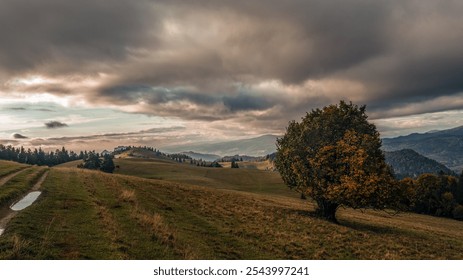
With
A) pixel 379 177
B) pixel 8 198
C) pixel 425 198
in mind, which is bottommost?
pixel 425 198

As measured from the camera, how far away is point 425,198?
110m

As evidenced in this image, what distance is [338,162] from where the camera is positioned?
35.3 meters

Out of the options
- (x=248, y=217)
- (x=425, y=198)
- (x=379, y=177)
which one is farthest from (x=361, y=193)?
(x=425, y=198)

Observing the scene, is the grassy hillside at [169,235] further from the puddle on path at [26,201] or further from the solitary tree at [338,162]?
the solitary tree at [338,162]

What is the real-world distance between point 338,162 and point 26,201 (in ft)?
102

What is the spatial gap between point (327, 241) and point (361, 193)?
9348 millimetres

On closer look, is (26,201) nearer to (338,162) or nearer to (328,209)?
(338,162)

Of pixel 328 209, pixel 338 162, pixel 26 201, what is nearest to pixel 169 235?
pixel 26 201

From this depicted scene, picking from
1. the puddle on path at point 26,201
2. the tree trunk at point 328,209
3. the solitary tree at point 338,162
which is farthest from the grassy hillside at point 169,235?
the tree trunk at point 328,209

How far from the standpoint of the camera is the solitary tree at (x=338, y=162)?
33312 mm

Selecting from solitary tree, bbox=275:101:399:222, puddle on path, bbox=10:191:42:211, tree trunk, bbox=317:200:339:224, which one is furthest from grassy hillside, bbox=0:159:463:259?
tree trunk, bbox=317:200:339:224

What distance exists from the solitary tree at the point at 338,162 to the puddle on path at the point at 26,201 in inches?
1068
